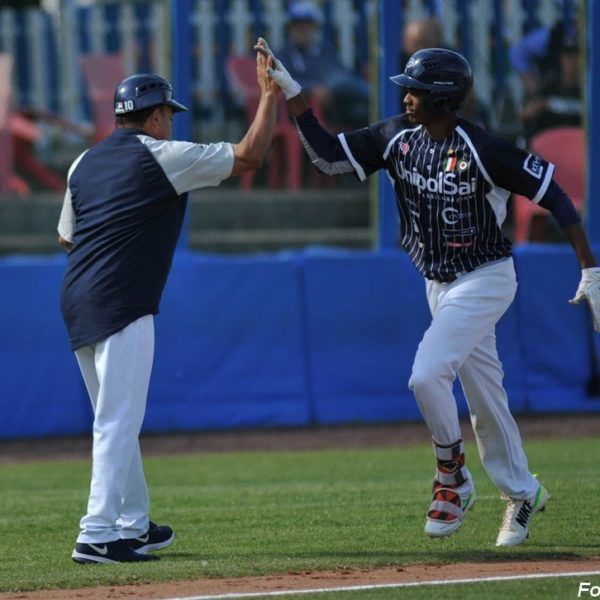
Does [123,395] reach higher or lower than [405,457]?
higher

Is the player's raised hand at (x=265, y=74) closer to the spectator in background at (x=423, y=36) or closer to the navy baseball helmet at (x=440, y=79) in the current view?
the navy baseball helmet at (x=440, y=79)

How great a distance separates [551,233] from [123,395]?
28.7 ft

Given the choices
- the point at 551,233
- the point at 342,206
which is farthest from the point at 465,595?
the point at 342,206

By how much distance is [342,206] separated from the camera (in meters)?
15.9

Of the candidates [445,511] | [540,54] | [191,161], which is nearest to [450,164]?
[191,161]

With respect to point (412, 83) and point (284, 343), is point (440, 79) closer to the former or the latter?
point (412, 83)

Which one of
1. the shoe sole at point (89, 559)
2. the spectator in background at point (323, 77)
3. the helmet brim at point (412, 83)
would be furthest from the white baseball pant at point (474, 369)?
the spectator in background at point (323, 77)

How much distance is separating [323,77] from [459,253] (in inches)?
355

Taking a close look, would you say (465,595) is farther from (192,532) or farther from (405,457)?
(405,457)

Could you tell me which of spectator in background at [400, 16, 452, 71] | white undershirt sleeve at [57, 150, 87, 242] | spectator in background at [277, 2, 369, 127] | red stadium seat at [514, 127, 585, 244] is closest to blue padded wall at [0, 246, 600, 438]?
red stadium seat at [514, 127, 585, 244]

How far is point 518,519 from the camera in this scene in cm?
678

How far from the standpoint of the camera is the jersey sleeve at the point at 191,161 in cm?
642

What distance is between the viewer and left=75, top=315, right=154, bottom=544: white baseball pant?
6379 millimetres

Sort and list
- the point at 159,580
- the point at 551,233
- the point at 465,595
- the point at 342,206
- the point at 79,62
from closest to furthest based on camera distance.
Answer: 1. the point at 465,595
2. the point at 159,580
3. the point at 551,233
4. the point at 342,206
5. the point at 79,62
